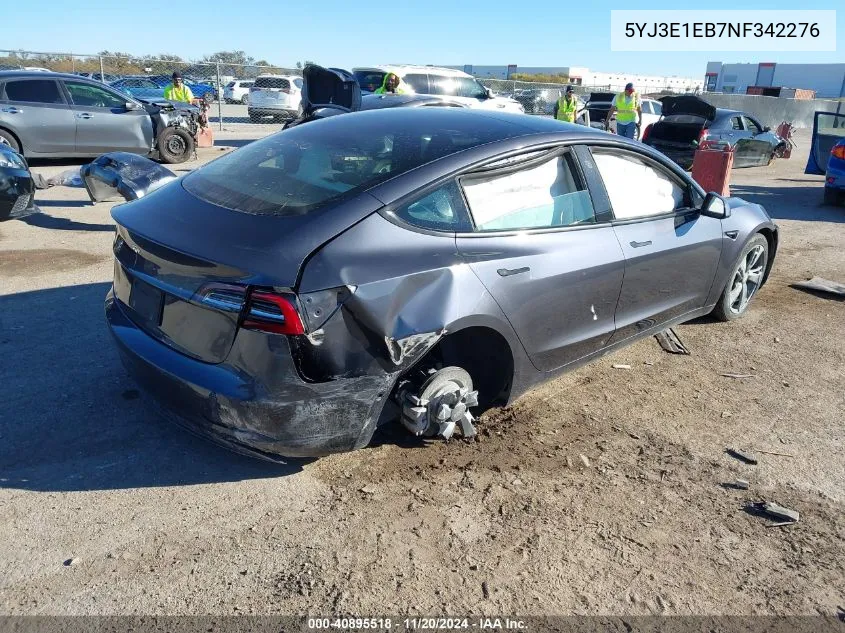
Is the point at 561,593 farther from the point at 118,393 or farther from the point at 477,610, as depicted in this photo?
the point at 118,393

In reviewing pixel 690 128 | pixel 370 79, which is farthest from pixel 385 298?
pixel 370 79

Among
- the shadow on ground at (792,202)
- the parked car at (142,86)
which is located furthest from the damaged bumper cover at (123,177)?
the parked car at (142,86)

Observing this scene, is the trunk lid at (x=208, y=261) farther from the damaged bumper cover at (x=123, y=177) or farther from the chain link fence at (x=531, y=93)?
the chain link fence at (x=531, y=93)

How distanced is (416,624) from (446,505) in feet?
2.33

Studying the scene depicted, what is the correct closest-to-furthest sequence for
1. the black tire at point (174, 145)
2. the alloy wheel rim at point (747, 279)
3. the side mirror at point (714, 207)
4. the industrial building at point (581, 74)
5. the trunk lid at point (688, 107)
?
the side mirror at point (714, 207), the alloy wheel rim at point (747, 279), the black tire at point (174, 145), the trunk lid at point (688, 107), the industrial building at point (581, 74)

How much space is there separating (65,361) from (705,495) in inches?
147

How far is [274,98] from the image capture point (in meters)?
21.8

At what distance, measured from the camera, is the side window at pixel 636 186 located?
12.8 feet

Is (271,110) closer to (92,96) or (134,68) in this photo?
(134,68)

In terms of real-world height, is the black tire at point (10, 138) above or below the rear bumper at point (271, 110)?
above

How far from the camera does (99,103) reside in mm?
11820

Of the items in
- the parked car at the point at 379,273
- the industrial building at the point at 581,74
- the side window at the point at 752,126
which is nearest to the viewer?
the parked car at the point at 379,273

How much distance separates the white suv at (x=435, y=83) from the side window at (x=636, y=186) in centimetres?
1402

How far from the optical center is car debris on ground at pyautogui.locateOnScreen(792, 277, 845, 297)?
6344mm
